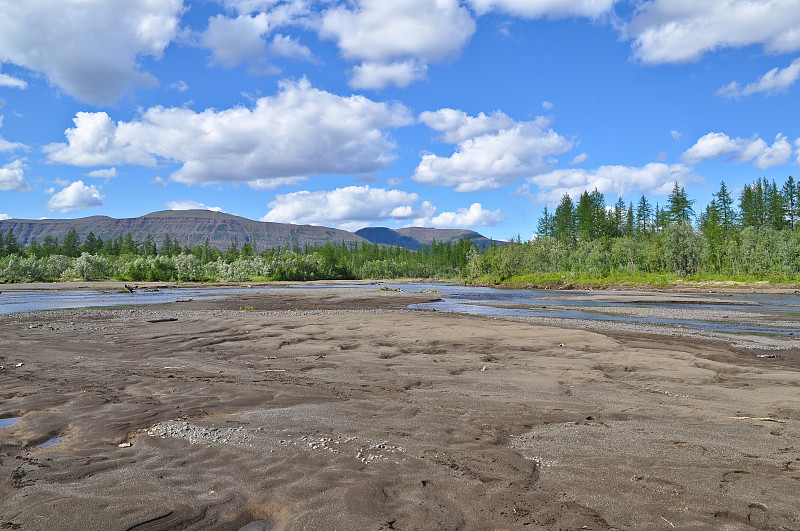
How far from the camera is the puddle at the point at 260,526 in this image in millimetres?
4833

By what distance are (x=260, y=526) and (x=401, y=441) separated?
296 centimetres

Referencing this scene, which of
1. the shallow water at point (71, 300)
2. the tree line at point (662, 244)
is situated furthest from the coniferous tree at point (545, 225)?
the shallow water at point (71, 300)

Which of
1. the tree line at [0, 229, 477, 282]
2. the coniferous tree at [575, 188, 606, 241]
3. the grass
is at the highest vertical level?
the coniferous tree at [575, 188, 606, 241]

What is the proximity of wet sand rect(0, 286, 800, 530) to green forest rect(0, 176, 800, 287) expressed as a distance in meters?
78.3

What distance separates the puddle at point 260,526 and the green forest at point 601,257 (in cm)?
8686

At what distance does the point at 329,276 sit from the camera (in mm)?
160625

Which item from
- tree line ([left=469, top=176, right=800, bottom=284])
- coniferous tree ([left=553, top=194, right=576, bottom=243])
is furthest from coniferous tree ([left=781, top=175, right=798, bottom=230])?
coniferous tree ([left=553, top=194, right=576, bottom=243])

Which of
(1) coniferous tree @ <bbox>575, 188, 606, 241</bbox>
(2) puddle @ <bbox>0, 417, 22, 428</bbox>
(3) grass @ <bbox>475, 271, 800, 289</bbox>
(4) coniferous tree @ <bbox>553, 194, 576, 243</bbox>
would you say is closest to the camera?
(2) puddle @ <bbox>0, 417, 22, 428</bbox>

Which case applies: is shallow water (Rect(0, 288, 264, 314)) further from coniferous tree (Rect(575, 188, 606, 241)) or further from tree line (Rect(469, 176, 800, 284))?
coniferous tree (Rect(575, 188, 606, 241))

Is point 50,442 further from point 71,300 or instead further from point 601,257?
point 601,257

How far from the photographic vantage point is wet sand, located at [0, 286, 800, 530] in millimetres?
5141

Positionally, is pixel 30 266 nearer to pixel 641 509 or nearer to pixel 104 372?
pixel 104 372

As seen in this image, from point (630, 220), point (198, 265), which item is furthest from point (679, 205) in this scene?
point (198, 265)

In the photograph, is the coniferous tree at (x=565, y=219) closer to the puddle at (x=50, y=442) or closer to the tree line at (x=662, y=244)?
the tree line at (x=662, y=244)
